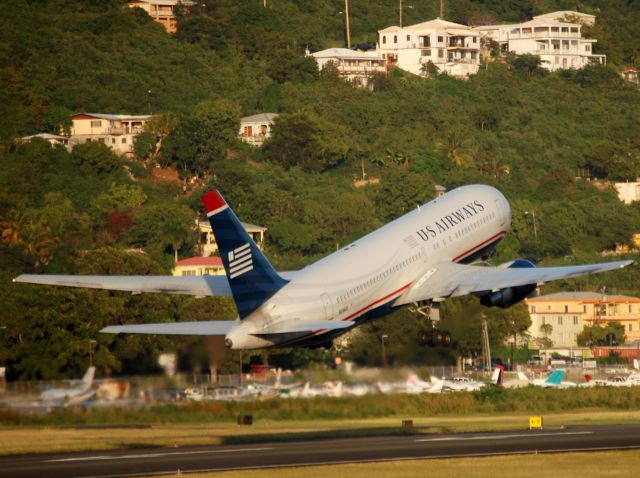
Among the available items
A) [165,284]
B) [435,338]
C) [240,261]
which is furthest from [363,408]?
[240,261]

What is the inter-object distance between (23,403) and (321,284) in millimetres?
14596

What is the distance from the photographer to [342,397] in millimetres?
83125

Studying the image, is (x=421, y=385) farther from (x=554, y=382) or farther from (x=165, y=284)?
(x=554, y=382)

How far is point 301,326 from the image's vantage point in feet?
236

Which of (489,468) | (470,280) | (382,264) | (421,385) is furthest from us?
(421,385)

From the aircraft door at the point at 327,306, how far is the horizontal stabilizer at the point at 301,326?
2110mm

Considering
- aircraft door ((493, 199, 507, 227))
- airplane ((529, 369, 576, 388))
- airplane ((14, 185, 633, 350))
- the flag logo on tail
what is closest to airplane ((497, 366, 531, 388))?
airplane ((529, 369, 576, 388))

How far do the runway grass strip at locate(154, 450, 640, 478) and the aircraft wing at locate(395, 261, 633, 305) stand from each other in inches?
624

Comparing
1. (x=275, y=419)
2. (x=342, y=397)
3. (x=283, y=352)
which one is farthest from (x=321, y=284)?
(x=283, y=352)

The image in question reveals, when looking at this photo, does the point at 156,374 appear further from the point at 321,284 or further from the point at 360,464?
the point at 360,464

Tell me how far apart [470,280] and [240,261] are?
1722 centimetres

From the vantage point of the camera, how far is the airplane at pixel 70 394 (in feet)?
260

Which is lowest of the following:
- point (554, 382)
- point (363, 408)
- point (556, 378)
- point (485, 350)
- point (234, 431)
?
point (234, 431)

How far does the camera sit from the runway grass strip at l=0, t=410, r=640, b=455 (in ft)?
252
